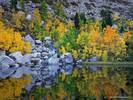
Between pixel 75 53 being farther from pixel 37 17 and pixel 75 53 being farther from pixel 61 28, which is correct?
pixel 37 17

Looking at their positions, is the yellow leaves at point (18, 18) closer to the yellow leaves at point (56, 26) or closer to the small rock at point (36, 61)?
the yellow leaves at point (56, 26)

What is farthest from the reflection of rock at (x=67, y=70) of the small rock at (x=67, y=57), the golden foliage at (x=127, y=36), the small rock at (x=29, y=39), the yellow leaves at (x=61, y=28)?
A: the golden foliage at (x=127, y=36)

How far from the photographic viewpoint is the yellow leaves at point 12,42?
5874 inches

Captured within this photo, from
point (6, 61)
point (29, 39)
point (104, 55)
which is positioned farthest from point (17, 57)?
point (104, 55)

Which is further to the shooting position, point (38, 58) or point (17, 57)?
point (38, 58)

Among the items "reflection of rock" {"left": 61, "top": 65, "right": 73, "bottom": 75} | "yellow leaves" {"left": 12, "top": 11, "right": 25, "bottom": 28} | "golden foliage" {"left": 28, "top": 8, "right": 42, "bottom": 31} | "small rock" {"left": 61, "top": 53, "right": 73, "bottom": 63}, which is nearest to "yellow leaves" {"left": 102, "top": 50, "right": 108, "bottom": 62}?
"small rock" {"left": 61, "top": 53, "right": 73, "bottom": 63}

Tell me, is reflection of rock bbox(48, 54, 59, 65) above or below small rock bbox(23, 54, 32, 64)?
below

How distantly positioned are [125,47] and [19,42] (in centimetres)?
3915

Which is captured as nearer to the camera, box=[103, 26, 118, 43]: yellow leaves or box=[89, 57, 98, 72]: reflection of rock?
box=[89, 57, 98, 72]: reflection of rock

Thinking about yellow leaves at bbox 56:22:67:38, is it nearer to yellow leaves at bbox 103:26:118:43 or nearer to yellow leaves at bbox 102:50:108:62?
yellow leaves at bbox 103:26:118:43

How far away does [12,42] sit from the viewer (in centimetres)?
15550

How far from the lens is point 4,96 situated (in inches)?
2180

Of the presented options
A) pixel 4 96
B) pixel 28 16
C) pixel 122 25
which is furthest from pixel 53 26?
pixel 4 96

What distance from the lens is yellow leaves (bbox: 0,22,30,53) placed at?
149188mm
